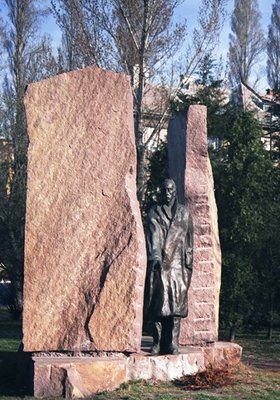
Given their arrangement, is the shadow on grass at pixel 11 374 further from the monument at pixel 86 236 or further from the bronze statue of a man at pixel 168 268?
the bronze statue of a man at pixel 168 268

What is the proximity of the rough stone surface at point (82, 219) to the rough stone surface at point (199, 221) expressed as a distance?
169cm

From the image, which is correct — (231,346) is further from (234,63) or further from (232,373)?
(234,63)

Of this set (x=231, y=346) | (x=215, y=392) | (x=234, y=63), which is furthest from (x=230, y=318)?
(x=234, y=63)

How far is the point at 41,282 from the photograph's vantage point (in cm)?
707

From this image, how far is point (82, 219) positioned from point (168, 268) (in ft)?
3.72

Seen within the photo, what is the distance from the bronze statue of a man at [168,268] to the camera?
7.59 metres

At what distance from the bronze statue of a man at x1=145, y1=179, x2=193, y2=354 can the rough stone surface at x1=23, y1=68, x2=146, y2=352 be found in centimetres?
55

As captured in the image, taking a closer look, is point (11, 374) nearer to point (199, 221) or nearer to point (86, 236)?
point (86, 236)

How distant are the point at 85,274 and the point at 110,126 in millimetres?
1483

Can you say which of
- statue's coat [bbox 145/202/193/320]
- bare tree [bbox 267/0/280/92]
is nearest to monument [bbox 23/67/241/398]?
statue's coat [bbox 145/202/193/320]

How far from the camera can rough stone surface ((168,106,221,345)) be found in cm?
860

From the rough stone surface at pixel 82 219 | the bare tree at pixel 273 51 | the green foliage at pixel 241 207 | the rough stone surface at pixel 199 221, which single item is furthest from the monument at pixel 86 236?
the bare tree at pixel 273 51

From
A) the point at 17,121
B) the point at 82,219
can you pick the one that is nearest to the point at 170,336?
the point at 82,219

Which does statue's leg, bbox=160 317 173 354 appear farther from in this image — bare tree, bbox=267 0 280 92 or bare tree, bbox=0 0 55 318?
bare tree, bbox=267 0 280 92
